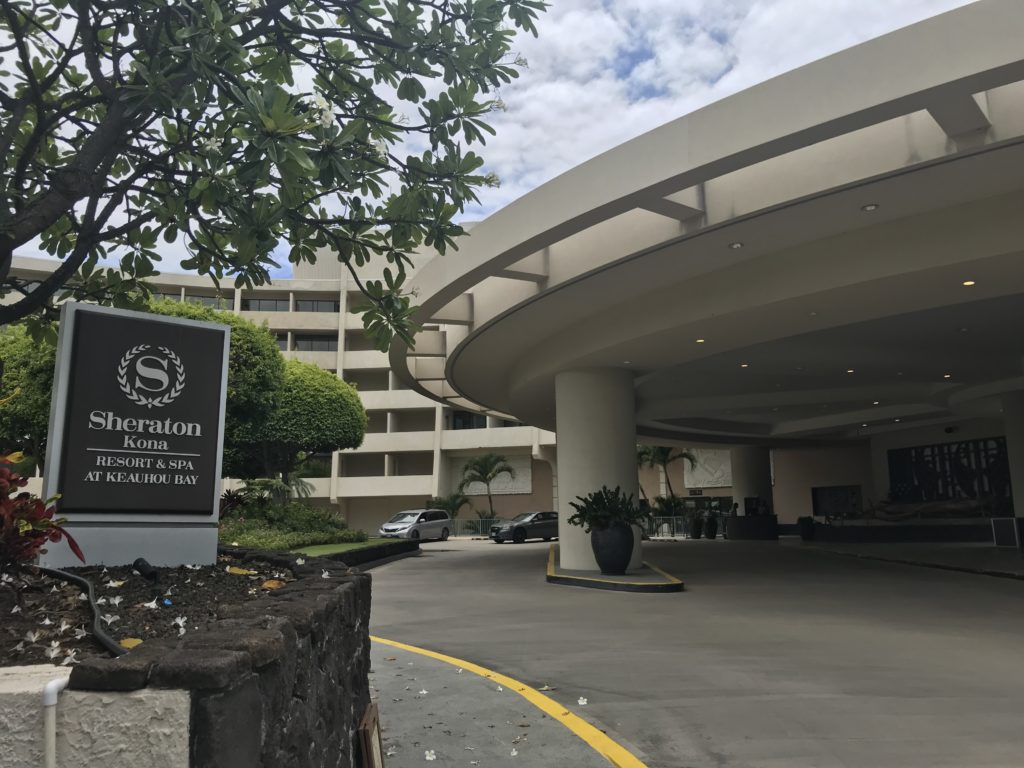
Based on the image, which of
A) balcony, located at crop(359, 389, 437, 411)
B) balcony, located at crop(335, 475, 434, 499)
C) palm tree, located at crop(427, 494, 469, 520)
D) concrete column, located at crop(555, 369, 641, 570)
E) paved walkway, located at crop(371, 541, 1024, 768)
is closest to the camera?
paved walkway, located at crop(371, 541, 1024, 768)

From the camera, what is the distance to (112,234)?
15.9ft

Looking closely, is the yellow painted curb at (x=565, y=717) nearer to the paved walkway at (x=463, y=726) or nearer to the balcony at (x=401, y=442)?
the paved walkway at (x=463, y=726)

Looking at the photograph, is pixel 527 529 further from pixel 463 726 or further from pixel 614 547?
pixel 463 726

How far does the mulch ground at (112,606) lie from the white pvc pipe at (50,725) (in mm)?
550

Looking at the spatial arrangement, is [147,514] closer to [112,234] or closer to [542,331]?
[112,234]

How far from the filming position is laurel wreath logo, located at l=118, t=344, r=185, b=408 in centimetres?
498

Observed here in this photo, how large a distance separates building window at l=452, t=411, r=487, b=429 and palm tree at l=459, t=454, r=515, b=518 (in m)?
4.04

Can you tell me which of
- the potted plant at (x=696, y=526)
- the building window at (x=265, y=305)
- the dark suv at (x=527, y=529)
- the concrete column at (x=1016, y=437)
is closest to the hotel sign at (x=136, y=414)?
the concrete column at (x=1016, y=437)

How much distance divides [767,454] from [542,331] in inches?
880

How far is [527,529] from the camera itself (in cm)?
3506

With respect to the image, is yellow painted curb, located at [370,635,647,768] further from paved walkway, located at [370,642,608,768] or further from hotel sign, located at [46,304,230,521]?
hotel sign, located at [46,304,230,521]

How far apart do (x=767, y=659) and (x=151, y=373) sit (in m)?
6.24

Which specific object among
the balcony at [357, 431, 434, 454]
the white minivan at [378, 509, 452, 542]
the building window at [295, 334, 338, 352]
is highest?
the building window at [295, 334, 338, 352]

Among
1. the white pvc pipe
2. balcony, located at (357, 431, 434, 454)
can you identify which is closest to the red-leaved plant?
the white pvc pipe
